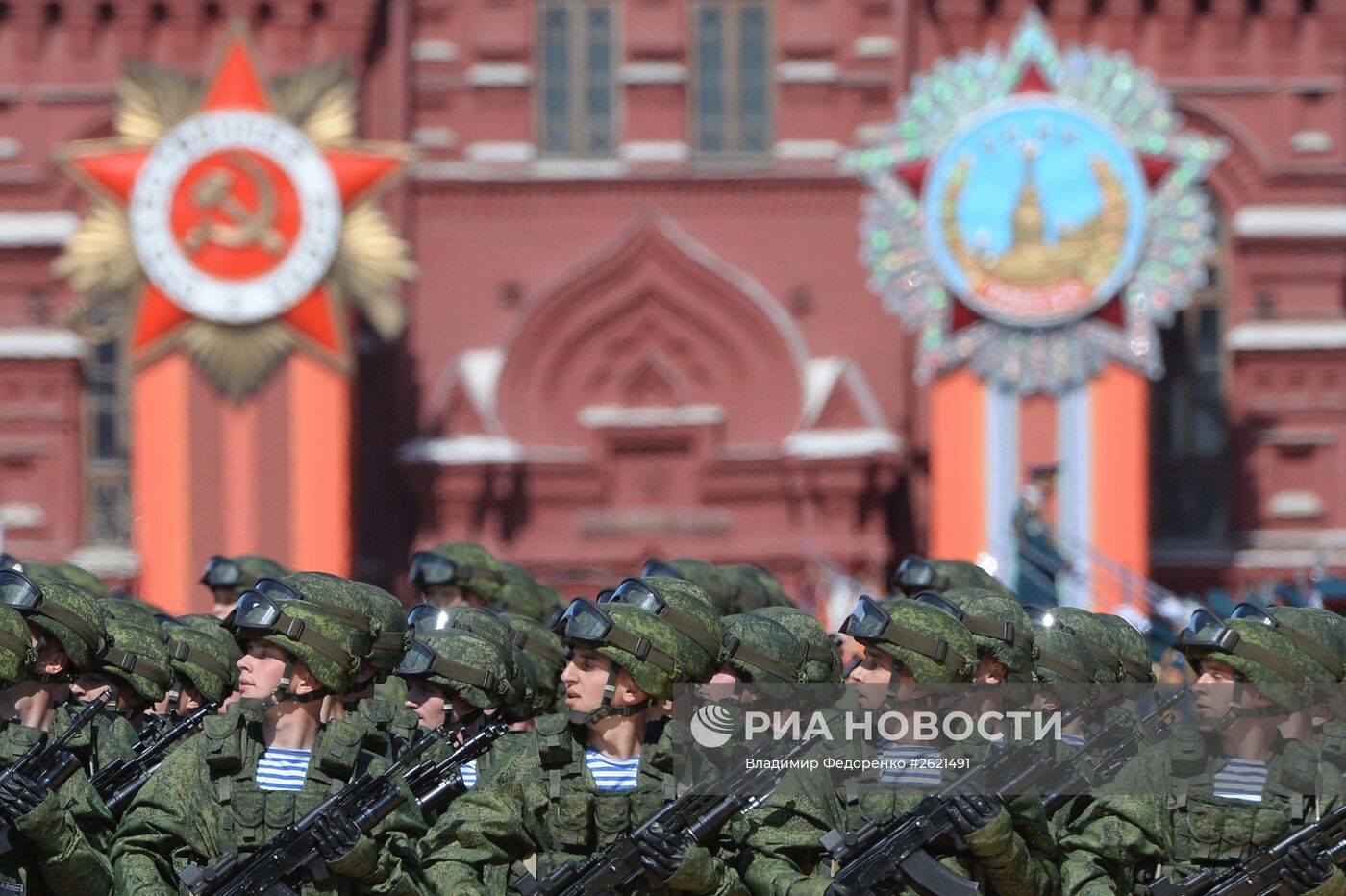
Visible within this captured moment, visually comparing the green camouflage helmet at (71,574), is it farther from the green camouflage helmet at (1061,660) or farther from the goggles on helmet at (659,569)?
the green camouflage helmet at (1061,660)

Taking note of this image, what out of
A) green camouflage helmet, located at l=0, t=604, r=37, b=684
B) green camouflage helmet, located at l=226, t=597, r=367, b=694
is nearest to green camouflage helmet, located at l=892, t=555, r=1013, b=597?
green camouflage helmet, located at l=226, t=597, r=367, b=694

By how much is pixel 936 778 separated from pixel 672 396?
12.4 m

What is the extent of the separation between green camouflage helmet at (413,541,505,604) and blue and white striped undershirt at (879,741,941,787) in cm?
441

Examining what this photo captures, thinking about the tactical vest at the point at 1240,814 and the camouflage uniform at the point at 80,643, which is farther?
the camouflage uniform at the point at 80,643

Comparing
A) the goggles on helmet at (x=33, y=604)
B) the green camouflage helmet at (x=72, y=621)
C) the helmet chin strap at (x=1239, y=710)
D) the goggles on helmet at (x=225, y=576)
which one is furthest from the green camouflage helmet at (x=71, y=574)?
the helmet chin strap at (x=1239, y=710)

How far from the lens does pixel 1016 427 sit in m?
19.4

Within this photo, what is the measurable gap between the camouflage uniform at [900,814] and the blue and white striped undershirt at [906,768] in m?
0.05

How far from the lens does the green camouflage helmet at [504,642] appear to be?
9672 mm

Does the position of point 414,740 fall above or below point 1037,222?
below

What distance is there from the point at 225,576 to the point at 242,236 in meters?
6.51

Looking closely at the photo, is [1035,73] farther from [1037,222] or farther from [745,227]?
[745,227]

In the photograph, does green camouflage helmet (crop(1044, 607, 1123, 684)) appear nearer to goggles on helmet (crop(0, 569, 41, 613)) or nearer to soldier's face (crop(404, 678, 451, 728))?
soldier's face (crop(404, 678, 451, 728))

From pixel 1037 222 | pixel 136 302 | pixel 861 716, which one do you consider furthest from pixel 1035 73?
pixel 861 716

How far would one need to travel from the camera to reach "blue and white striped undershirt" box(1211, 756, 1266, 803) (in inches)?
341
